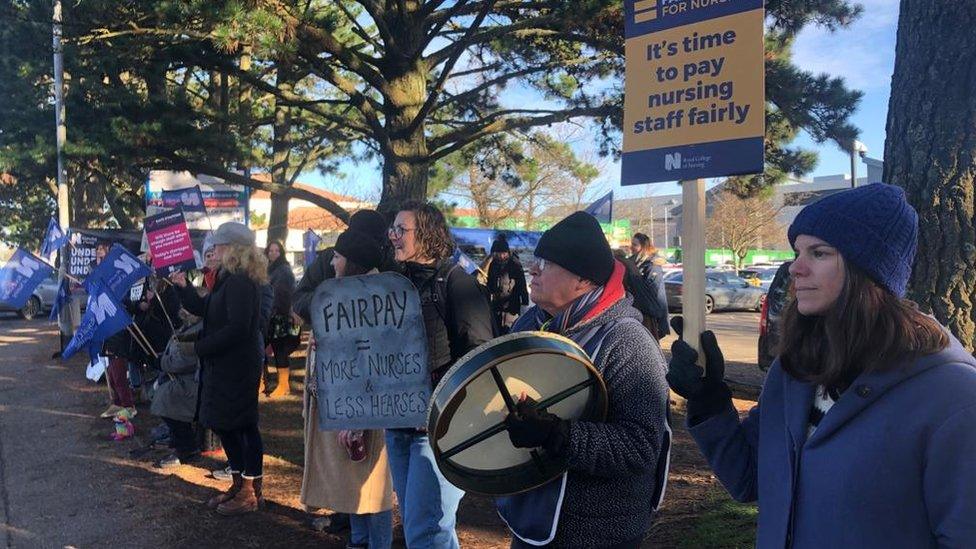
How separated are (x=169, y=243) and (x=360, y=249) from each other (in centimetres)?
403

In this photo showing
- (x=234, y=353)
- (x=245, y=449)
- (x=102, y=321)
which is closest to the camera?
(x=234, y=353)

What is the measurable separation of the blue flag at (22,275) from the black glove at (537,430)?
252 inches

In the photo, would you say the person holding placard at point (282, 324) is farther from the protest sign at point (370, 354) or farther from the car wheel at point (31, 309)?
the car wheel at point (31, 309)

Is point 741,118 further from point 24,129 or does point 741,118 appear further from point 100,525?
point 24,129

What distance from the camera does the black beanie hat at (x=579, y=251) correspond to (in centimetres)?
222

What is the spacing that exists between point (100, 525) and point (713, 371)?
14.8 feet

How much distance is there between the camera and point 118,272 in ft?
20.5

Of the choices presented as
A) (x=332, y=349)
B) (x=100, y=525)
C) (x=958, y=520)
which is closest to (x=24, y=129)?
(x=100, y=525)

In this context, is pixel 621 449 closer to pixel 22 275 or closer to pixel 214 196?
pixel 22 275

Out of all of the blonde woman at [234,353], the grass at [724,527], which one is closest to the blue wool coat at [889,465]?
the grass at [724,527]

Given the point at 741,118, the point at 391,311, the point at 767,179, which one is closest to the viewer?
the point at 741,118

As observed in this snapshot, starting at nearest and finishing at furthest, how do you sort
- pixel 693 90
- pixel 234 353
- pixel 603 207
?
1. pixel 693 90
2. pixel 234 353
3. pixel 603 207

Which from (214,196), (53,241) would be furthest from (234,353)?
(214,196)

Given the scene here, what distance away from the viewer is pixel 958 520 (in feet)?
4.30
